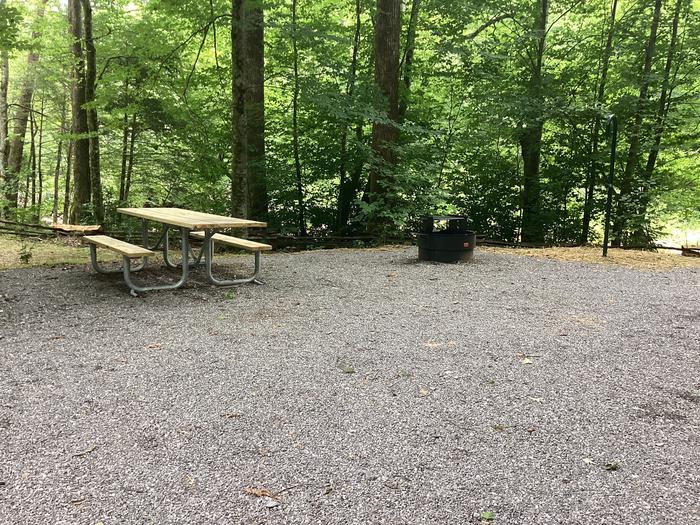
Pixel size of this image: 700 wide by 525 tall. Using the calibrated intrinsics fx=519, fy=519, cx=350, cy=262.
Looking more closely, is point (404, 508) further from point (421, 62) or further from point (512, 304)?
point (421, 62)

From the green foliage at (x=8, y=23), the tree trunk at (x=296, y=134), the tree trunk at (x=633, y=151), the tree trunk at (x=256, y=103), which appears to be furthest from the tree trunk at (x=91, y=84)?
the tree trunk at (x=633, y=151)

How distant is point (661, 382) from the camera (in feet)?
9.78

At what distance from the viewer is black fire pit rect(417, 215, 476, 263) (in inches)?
280

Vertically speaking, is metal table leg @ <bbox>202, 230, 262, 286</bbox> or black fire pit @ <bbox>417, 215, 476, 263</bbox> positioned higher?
black fire pit @ <bbox>417, 215, 476, 263</bbox>

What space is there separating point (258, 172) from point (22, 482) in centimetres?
808

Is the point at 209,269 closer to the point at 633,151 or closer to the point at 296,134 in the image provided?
the point at 296,134

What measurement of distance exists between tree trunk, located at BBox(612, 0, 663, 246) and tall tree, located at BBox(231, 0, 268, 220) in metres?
6.79

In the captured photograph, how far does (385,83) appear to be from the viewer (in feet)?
30.6

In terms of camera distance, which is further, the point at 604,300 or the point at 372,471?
the point at 604,300

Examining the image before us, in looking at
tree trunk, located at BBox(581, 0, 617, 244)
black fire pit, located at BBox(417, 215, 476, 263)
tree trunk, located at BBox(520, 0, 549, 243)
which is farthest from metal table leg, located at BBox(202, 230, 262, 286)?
tree trunk, located at BBox(581, 0, 617, 244)

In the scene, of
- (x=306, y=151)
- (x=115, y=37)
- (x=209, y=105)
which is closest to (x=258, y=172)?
(x=306, y=151)

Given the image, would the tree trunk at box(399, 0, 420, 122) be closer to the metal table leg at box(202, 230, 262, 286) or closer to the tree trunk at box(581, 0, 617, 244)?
the tree trunk at box(581, 0, 617, 244)

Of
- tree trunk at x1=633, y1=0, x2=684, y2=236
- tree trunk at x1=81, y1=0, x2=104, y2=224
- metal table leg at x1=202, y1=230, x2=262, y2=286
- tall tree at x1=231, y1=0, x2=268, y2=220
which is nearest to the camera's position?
metal table leg at x1=202, y1=230, x2=262, y2=286

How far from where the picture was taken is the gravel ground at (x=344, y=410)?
1848 millimetres
